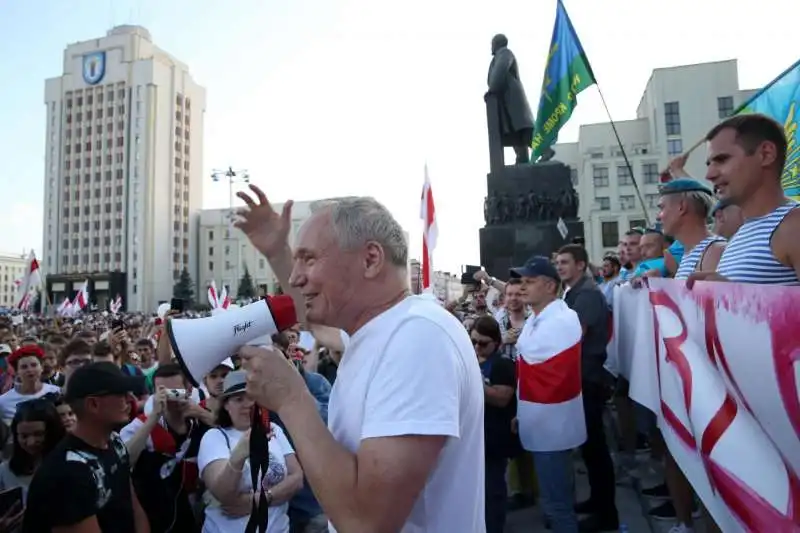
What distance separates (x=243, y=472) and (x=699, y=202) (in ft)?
9.48

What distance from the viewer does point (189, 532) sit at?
10.7 feet

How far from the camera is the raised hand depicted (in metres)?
2.26

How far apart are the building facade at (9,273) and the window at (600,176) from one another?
103359 millimetres

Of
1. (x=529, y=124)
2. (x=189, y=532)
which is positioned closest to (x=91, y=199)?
(x=529, y=124)

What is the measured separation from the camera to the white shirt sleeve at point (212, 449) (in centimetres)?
299

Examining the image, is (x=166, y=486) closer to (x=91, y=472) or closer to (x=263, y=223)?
(x=91, y=472)

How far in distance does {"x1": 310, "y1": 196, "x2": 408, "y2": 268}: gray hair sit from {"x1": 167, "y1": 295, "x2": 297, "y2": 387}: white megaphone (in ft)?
1.13

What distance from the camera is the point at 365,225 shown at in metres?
1.47

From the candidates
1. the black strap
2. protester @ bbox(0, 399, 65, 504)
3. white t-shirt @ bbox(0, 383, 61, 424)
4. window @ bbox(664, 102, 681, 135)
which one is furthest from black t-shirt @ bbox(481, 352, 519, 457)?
window @ bbox(664, 102, 681, 135)

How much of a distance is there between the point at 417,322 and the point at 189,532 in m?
2.70

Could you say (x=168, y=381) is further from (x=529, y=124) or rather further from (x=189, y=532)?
(x=529, y=124)

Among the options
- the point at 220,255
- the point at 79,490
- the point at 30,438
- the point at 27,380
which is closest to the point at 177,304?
the point at 30,438

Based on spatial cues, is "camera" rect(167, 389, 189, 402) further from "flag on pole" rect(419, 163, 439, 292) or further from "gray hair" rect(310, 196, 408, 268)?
"flag on pole" rect(419, 163, 439, 292)

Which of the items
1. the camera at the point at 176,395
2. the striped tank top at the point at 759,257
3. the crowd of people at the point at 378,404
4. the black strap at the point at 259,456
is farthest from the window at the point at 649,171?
the black strap at the point at 259,456
